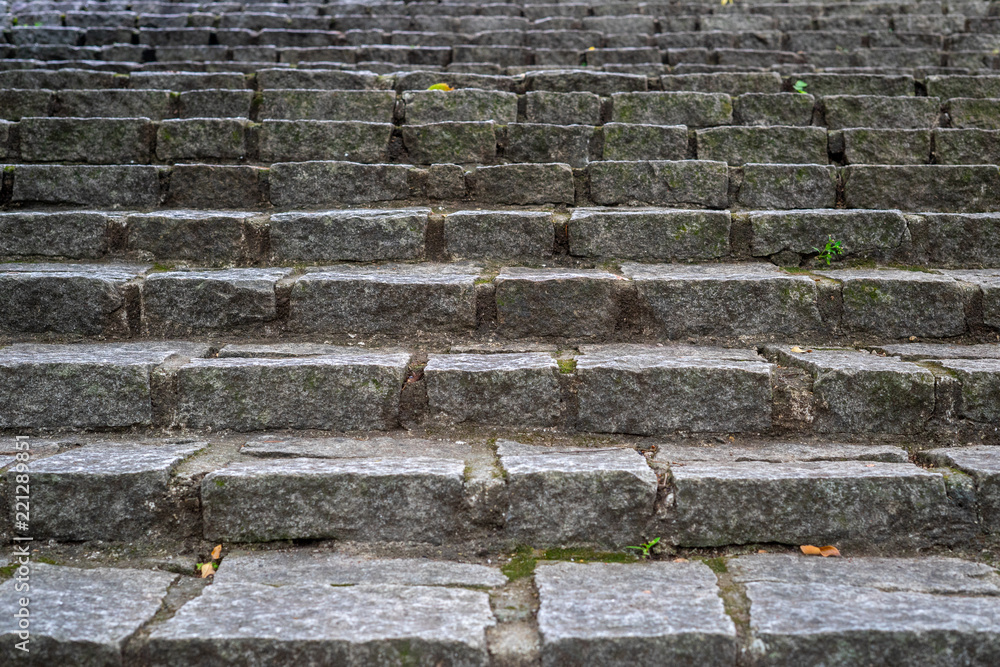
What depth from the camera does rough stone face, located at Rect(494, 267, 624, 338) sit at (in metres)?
2.61

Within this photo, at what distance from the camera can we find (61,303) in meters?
2.59

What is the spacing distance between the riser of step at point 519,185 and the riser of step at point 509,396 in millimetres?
1191

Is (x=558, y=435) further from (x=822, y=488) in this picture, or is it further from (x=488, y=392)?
(x=822, y=488)

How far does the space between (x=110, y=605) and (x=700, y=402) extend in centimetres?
176

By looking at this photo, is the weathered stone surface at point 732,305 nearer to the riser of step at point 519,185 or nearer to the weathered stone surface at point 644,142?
the riser of step at point 519,185

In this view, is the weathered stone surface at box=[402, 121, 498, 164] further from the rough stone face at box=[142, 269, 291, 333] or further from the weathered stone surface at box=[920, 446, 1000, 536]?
the weathered stone surface at box=[920, 446, 1000, 536]

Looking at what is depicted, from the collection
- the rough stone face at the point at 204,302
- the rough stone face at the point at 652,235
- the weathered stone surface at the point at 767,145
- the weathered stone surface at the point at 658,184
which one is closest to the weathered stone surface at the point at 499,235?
the rough stone face at the point at 652,235

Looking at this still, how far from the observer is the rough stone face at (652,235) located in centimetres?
296

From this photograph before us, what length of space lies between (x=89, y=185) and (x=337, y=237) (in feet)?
4.13

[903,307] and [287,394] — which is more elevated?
[903,307]

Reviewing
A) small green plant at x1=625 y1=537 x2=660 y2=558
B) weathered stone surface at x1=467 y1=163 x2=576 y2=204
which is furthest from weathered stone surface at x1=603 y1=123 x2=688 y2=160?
small green plant at x1=625 y1=537 x2=660 y2=558

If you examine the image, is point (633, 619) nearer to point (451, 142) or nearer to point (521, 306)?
point (521, 306)

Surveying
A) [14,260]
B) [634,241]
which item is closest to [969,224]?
[634,241]

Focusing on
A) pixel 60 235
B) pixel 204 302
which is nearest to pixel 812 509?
pixel 204 302
